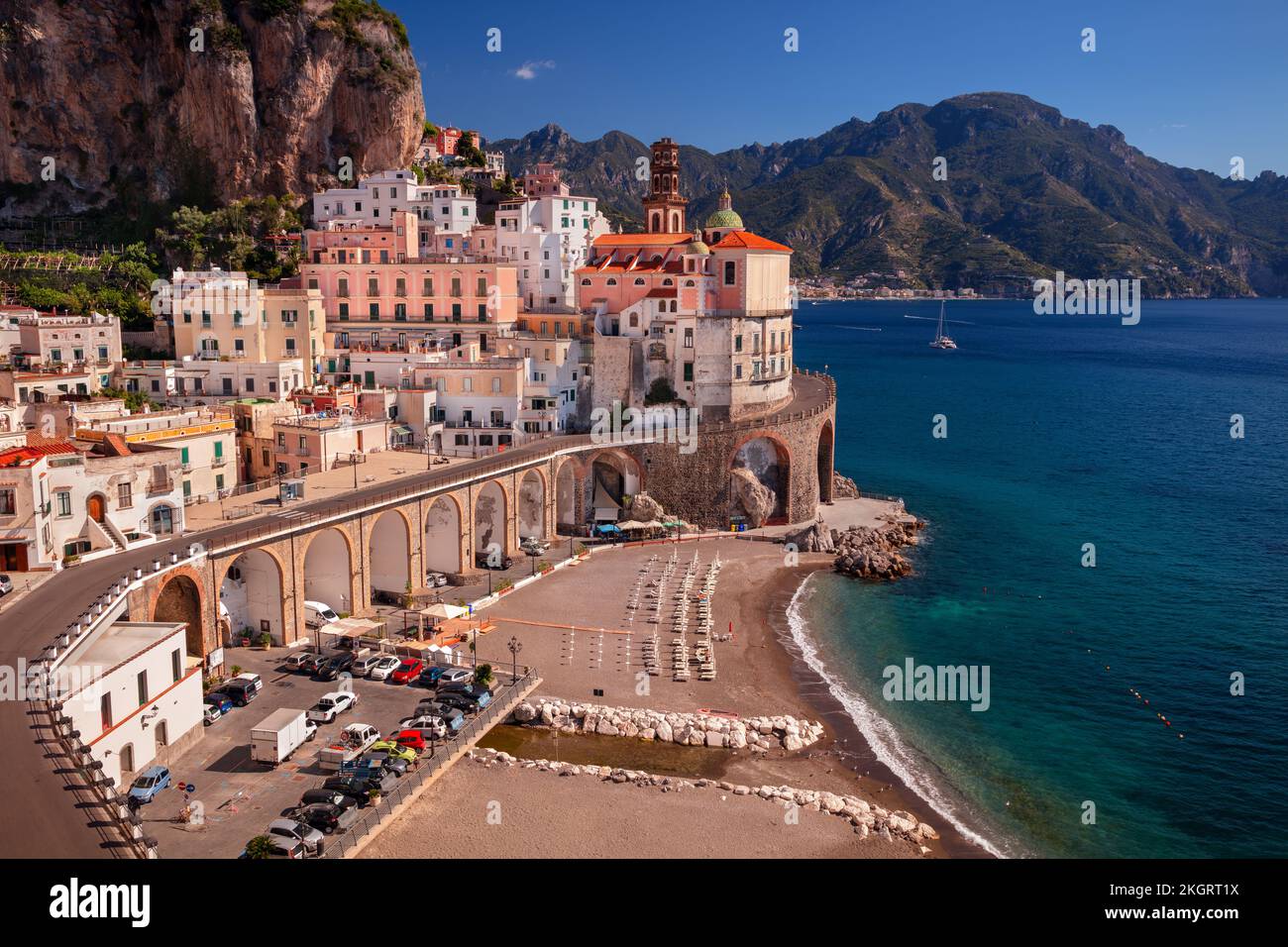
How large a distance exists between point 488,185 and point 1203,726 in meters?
80.6

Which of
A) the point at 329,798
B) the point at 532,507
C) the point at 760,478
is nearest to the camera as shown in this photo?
the point at 329,798

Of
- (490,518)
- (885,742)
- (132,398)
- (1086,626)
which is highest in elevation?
(132,398)

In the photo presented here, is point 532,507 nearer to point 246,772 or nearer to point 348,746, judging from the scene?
point 348,746

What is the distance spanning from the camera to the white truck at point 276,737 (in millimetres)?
27656

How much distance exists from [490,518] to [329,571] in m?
11.9

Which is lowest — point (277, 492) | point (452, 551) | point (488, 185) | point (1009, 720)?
point (1009, 720)

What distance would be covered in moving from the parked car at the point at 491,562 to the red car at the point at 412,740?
21.6 m

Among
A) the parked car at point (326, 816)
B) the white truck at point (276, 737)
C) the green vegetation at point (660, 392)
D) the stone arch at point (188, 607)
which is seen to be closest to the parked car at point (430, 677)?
the white truck at point (276, 737)

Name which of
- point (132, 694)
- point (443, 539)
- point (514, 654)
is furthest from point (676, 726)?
point (443, 539)

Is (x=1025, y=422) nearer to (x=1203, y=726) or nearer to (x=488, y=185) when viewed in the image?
(x=488, y=185)

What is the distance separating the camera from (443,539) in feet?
161

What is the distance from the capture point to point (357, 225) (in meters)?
80.1
